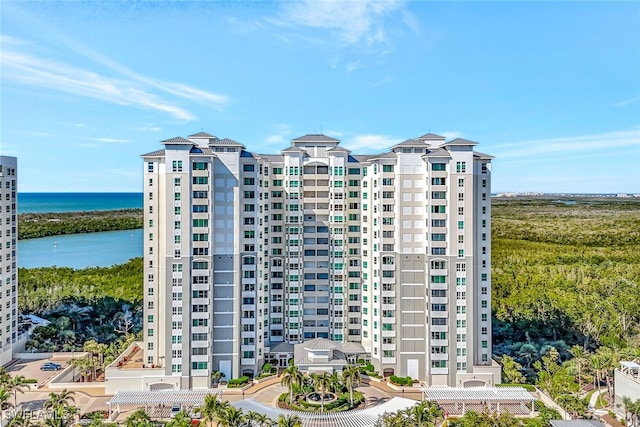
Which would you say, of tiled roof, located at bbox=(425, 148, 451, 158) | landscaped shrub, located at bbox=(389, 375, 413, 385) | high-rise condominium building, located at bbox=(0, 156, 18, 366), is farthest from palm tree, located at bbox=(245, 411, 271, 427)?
high-rise condominium building, located at bbox=(0, 156, 18, 366)

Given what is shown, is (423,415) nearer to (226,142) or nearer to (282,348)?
(282,348)

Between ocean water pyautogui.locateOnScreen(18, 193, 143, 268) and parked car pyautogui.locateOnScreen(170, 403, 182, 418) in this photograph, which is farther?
ocean water pyautogui.locateOnScreen(18, 193, 143, 268)

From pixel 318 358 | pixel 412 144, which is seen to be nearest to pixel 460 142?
pixel 412 144

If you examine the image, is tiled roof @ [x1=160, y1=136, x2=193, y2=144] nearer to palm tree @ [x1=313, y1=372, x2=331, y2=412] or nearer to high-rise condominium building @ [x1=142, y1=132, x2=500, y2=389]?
high-rise condominium building @ [x1=142, y1=132, x2=500, y2=389]

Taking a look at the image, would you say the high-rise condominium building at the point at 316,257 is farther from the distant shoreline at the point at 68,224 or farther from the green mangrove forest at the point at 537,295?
the distant shoreline at the point at 68,224

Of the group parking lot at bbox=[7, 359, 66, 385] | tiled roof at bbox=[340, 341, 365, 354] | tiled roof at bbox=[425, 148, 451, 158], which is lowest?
parking lot at bbox=[7, 359, 66, 385]

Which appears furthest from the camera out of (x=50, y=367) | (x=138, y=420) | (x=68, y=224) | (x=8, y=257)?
(x=68, y=224)
